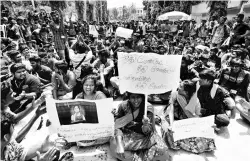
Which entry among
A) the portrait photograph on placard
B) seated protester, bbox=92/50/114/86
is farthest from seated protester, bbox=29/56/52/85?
the portrait photograph on placard

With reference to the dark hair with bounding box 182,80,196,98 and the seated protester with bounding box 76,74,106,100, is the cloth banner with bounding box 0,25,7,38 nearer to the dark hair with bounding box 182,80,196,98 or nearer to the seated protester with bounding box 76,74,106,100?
the seated protester with bounding box 76,74,106,100

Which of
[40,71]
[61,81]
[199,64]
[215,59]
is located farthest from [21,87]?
[215,59]

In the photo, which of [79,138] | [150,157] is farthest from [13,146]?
[150,157]

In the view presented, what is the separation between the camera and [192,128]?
2.75 meters

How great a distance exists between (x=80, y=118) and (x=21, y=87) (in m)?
2.15

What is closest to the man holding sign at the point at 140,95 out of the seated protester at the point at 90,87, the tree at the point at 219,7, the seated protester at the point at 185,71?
the seated protester at the point at 90,87

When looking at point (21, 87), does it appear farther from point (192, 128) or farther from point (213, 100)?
point (213, 100)

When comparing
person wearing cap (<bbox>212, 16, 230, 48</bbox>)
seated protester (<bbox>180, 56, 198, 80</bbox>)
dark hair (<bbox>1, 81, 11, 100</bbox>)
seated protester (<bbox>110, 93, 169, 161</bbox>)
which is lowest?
seated protester (<bbox>110, 93, 169, 161</bbox>)

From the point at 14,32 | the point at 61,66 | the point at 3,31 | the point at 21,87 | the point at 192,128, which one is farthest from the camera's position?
the point at 14,32

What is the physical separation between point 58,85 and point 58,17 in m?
3.11

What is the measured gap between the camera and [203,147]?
3.04m

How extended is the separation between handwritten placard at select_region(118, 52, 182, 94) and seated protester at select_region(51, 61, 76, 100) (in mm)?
2128

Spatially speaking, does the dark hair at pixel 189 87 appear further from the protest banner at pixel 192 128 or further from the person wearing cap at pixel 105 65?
the person wearing cap at pixel 105 65

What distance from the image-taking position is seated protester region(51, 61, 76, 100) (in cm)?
429
